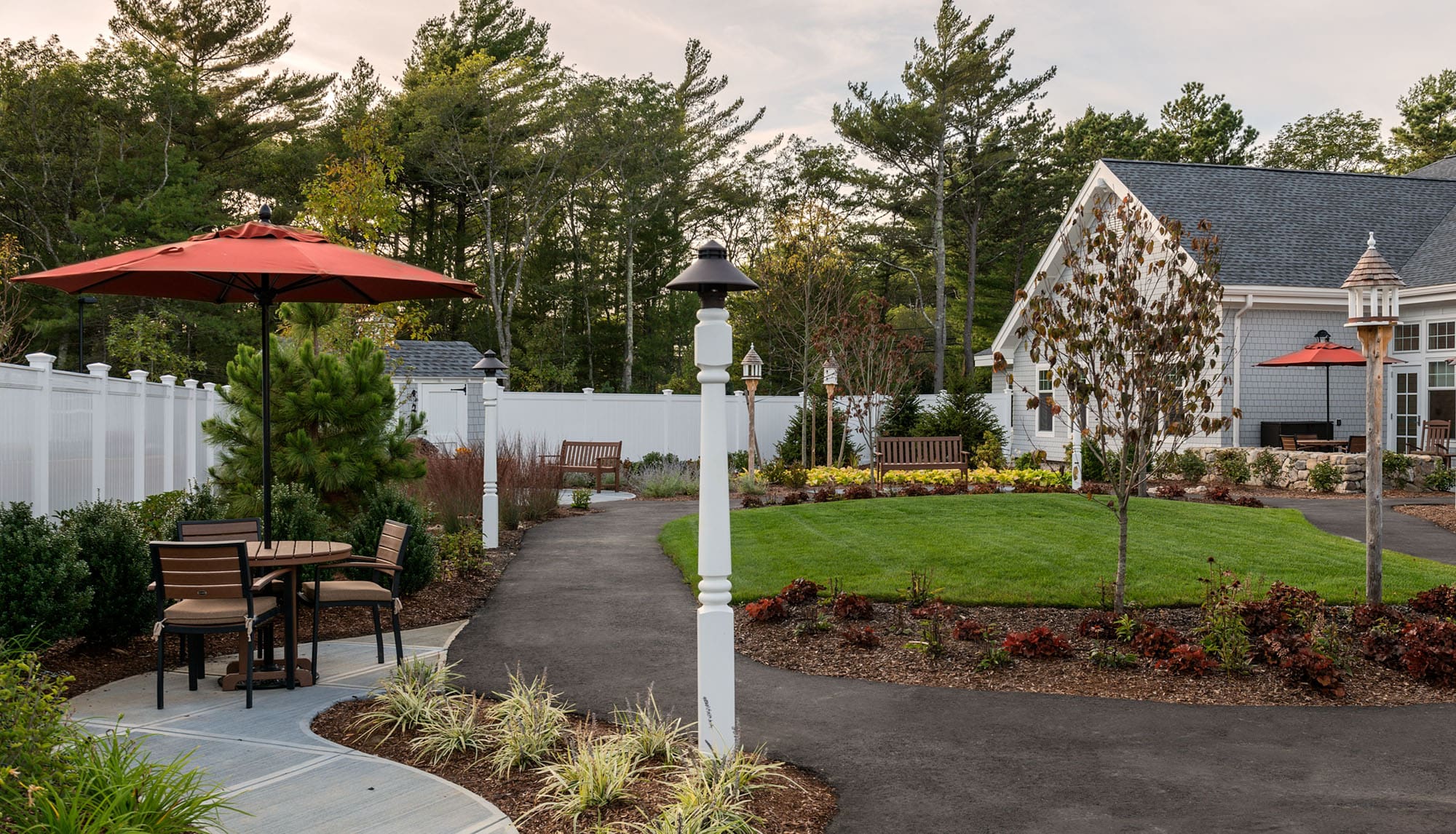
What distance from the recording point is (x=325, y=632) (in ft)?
25.0

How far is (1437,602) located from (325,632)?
8.22 metres

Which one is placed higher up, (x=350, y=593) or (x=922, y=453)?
(x=922, y=453)

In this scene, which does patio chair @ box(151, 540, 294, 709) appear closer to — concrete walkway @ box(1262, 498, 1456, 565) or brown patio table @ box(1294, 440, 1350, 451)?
concrete walkway @ box(1262, 498, 1456, 565)

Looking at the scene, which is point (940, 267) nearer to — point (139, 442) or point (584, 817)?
point (139, 442)

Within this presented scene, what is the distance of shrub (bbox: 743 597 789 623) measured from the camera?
7.62 m

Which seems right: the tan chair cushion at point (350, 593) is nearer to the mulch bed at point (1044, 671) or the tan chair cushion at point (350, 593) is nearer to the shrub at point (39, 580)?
the shrub at point (39, 580)

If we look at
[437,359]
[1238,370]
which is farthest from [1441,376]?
[437,359]

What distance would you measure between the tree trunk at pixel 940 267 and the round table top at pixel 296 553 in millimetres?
28947

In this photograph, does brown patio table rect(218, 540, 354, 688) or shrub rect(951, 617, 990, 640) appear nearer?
brown patio table rect(218, 540, 354, 688)

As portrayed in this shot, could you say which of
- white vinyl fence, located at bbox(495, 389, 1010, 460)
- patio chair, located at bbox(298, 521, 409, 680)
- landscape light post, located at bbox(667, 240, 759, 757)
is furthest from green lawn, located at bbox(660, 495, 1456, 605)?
white vinyl fence, located at bbox(495, 389, 1010, 460)

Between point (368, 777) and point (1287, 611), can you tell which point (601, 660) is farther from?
point (1287, 611)

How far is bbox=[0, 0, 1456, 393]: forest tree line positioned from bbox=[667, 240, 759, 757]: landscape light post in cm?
2239

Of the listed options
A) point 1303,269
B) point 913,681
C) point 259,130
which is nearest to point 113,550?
point 913,681

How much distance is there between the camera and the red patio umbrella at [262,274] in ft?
17.9
